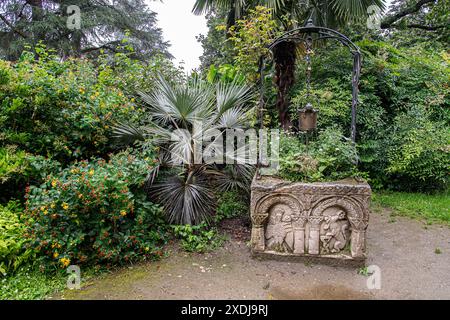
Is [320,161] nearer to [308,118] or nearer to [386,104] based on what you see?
[308,118]

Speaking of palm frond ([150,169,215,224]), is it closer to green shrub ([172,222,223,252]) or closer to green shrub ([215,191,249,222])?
green shrub ([172,222,223,252])

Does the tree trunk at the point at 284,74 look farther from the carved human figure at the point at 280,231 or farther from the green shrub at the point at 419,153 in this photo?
the carved human figure at the point at 280,231

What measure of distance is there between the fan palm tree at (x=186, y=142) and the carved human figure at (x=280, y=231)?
3.21ft

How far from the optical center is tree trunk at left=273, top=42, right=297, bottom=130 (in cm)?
607

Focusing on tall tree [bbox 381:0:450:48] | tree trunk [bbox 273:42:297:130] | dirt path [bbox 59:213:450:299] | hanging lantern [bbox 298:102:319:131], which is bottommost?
dirt path [bbox 59:213:450:299]


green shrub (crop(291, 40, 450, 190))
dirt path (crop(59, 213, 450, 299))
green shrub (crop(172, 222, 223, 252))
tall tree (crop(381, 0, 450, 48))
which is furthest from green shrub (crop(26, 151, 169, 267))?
tall tree (crop(381, 0, 450, 48))

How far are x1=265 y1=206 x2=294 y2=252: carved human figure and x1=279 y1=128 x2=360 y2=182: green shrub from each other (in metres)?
0.49

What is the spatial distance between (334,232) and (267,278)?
3.00ft

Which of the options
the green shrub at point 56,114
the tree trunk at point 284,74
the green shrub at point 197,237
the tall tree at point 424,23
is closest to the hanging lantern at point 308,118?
the green shrub at point 197,237

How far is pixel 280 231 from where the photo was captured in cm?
339

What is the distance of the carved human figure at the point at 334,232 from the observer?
10.8 feet

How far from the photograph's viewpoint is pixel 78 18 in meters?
10.3

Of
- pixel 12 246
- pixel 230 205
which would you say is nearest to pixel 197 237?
pixel 230 205
